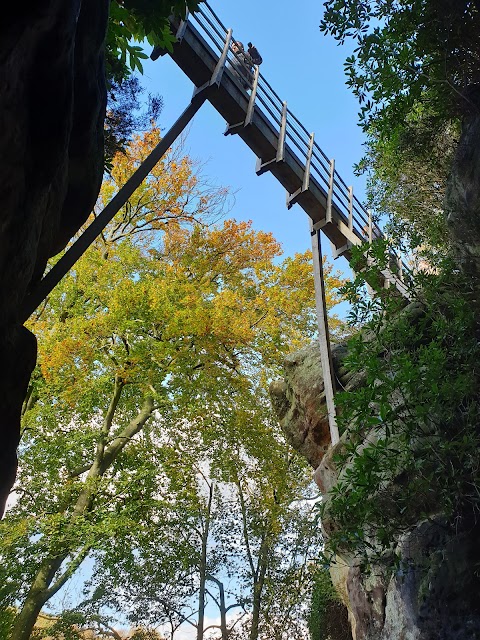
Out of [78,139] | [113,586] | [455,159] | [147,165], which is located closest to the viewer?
[78,139]

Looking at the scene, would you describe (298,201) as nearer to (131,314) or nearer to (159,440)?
(131,314)

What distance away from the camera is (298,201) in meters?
8.77

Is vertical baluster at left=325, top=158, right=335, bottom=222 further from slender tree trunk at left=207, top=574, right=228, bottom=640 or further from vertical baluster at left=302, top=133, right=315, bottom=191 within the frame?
slender tree trunk at left=207, top=574, right=228, bottom=640

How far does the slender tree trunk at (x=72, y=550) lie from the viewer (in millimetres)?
9568

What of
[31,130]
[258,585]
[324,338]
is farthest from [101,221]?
[258,585]

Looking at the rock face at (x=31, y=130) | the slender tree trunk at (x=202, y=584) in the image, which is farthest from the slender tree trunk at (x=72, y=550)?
the rock face at (x=31, y=130)

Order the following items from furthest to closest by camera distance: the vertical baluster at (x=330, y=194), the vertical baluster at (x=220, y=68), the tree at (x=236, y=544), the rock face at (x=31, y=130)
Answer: the tree at (x=236, y=544) < the vertical baluster at (x=330, y=194) < the vertical baluster at (x=220, y=68) < the rock face at (x=31, y=130)

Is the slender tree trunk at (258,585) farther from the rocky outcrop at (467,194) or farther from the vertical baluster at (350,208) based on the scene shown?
the rocky outcrop at (467,194)

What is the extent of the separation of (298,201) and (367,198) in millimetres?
1755

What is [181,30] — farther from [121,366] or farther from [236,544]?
[236,544]

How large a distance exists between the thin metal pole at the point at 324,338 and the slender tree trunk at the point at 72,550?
5941 mm

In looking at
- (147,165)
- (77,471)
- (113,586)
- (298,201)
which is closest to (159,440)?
(77,471)

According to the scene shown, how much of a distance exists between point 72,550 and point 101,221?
7.98 meters

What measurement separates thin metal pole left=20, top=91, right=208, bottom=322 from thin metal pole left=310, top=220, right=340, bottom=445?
328cm
